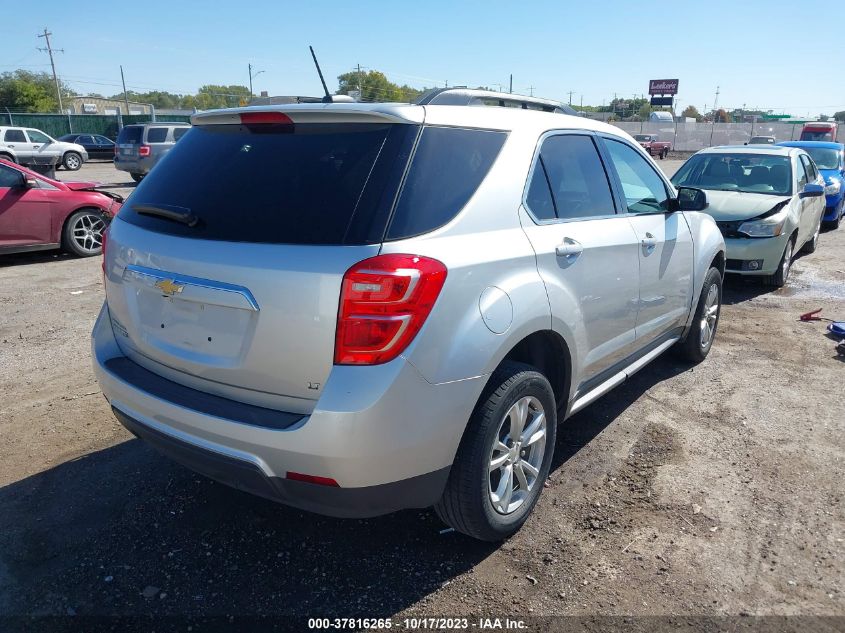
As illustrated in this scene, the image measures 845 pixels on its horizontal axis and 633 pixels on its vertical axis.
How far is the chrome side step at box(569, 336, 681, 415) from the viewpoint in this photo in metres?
3.50

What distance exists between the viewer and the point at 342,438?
7.34 ft

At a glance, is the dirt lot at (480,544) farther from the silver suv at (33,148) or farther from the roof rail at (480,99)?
the silver suv at (33,148)

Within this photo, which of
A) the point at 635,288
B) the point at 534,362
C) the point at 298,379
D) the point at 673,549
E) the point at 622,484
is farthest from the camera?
the point at 635,288

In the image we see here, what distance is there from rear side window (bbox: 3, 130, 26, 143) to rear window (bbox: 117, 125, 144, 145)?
825 centimetres

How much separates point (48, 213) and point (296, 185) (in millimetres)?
7878

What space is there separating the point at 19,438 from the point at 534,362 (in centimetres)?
317

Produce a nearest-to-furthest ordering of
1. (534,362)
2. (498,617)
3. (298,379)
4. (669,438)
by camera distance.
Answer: (298,379) < (498,617) < (534,362) < (669,438)

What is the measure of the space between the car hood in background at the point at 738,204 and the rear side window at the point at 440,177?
5702 mm

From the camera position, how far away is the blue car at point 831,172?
1234cm

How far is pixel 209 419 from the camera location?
2.46m

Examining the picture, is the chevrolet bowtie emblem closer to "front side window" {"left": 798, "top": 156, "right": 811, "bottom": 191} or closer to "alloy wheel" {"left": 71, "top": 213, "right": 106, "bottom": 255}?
"alloy wheel" {"left": 71, "top": 213, "right": 106, "bottom": 255}

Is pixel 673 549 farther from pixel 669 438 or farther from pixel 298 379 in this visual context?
pixel 298 379

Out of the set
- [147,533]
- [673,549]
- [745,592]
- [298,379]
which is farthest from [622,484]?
[147,533]

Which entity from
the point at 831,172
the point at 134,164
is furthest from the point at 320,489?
the point at 134,164
